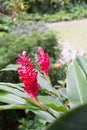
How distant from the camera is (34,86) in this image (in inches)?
44.8

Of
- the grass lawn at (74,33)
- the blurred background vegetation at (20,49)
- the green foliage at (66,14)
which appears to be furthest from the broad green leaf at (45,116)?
the green foliage at (66,14)

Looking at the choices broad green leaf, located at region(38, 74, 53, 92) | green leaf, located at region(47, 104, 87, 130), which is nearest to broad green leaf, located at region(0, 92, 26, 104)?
broad green leaf, located at region(38, 74, 53, 92)

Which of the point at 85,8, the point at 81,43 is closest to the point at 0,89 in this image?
the point at 81,43

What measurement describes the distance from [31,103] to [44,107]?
0.08 meters

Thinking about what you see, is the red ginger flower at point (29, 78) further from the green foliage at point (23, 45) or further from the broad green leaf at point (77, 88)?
the green foliage at point (23, 45)

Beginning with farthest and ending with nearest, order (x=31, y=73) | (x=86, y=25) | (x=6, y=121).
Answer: (x=86, y=25), (x=6, y=121), (x=31, y=73)

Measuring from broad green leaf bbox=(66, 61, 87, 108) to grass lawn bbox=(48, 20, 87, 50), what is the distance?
670 centimetres

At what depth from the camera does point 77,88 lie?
1.34m

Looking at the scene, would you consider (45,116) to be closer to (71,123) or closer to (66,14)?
(71,123)

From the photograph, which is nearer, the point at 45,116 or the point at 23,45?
the point at 45,116

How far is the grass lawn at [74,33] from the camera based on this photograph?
8914mm

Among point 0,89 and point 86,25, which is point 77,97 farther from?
point 86,25

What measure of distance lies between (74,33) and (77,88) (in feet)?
29.5

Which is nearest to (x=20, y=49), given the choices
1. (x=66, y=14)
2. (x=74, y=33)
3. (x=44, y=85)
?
(x=44, y=85)
